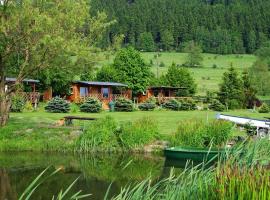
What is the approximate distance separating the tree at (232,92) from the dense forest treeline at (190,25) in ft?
289

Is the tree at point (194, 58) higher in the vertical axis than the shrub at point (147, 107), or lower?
higher

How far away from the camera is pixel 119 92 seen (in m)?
65.2

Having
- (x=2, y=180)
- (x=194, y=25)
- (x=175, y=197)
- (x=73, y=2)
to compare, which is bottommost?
(x=2, y=180)

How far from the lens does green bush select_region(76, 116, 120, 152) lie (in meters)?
26.1

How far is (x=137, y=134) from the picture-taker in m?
26.0

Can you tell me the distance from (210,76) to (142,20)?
6671 cm

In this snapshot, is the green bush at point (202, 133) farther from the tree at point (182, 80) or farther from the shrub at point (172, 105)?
the tree at point (182, 80)

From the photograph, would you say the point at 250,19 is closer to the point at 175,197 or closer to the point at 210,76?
the point at 210,76

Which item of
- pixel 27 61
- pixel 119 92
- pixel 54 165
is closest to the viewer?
pixel 54 165

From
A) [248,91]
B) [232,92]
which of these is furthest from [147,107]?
[248,91]

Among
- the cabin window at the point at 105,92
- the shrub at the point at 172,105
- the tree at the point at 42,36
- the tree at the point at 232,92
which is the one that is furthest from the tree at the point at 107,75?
the tree at the point at 42,36

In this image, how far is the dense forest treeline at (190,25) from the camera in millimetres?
155875

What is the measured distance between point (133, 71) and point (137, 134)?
42.4 metres

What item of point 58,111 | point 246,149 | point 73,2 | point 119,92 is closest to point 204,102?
point 119,92
